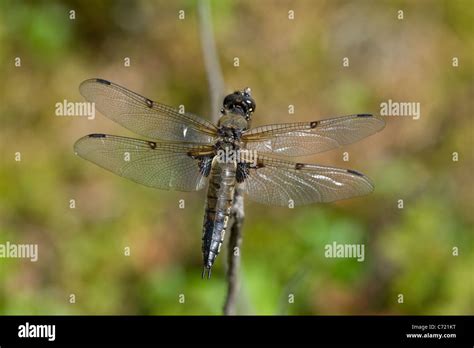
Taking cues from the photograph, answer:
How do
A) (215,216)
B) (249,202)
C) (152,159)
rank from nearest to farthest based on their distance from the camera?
(215,216) < (152,159) < (249,202)

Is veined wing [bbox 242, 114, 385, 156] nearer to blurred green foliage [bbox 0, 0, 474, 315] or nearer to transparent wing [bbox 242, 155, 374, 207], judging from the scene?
transparent wing [bbox 242, 155, 374, 207]

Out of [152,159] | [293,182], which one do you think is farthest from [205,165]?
[293,182]

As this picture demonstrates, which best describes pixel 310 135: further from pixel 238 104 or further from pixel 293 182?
pixel 238 104

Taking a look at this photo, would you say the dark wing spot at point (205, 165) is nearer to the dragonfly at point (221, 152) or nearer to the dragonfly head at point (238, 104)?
the dragonfly at point (221, 152)

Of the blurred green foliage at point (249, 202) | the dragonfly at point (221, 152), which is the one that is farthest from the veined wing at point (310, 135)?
the blurred green foliage at point (249, 202)

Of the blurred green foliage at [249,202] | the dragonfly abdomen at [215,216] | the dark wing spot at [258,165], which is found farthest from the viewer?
the blurred green foliage at [249,202]

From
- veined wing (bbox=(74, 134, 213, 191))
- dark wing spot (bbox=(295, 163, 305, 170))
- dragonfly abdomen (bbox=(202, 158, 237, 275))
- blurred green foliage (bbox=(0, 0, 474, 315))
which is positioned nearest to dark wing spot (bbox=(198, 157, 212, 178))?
veined wing (bbox=(74, 134, 213, 191))
